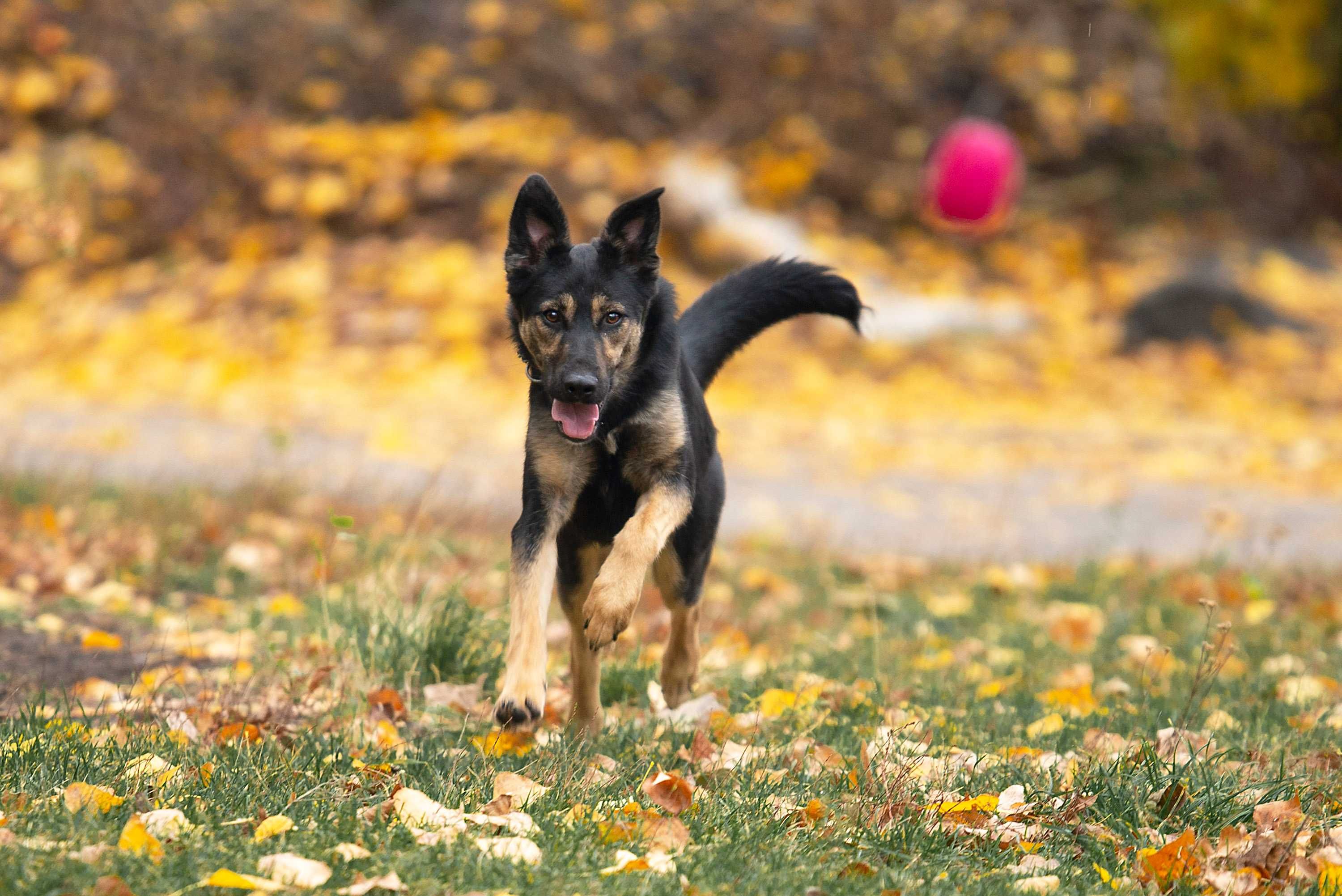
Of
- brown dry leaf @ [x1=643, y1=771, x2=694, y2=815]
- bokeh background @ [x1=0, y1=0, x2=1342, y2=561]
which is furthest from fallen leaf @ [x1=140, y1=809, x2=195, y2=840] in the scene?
bokeh background @ [x1=0, y1=0, x2=1342, y2=561]

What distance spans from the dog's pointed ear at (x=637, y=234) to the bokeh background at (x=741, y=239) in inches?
144

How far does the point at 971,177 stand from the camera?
44.1 ft

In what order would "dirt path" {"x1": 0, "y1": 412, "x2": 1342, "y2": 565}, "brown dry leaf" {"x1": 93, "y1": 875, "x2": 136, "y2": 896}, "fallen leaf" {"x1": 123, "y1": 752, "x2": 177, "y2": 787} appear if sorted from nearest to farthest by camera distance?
"brown dry leaf" {"x1": 93, "y1": 875, "x2": 136, "y2": 896}
"fallen leaf" {"x1": 123, "y1": 752, "x2": 177, "y2": 787}
"dirt path" {"x1": 0, "y1": 412, "x2": 1342, "y2": 565}

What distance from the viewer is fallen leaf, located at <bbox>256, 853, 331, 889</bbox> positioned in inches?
90.6

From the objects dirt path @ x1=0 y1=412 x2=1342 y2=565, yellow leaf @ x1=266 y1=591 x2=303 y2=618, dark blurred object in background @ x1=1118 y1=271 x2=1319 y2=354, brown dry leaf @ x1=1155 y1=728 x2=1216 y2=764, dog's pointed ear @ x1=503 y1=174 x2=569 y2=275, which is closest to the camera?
brown dry leaf @ x1=1155 y1=728 x2=1216 y2=764

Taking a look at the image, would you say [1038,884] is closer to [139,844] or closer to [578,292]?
[139,844]

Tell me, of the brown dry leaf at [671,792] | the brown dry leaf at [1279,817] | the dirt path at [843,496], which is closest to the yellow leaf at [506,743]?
the brown dry leaf at [671,792]

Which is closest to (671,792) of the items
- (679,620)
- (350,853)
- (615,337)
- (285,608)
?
(350,853)

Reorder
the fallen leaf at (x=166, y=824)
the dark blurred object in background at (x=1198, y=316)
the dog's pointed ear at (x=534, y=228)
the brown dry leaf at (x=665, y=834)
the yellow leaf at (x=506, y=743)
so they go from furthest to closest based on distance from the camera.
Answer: the dark blurred object in background at (x=1198, y=316)
the dog's pointed ear at (x=534, y=228)
the yellow leaf at (x=506, y=743)
the brown dry leaf at (x=665, y=834)
the fallen leaf at (x=166, y=824)

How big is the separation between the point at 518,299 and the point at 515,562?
690 mm

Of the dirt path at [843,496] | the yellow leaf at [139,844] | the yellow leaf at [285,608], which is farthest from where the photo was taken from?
the dirt path at [843,496]

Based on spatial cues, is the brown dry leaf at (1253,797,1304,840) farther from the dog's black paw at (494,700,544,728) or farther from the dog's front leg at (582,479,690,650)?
the dog's black paw at (494,700,544,728)

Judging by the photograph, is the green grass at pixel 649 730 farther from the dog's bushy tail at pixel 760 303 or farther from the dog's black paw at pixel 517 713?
the dog's bushy tail at pixel 760 303

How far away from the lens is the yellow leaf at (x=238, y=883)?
223 centimetres
